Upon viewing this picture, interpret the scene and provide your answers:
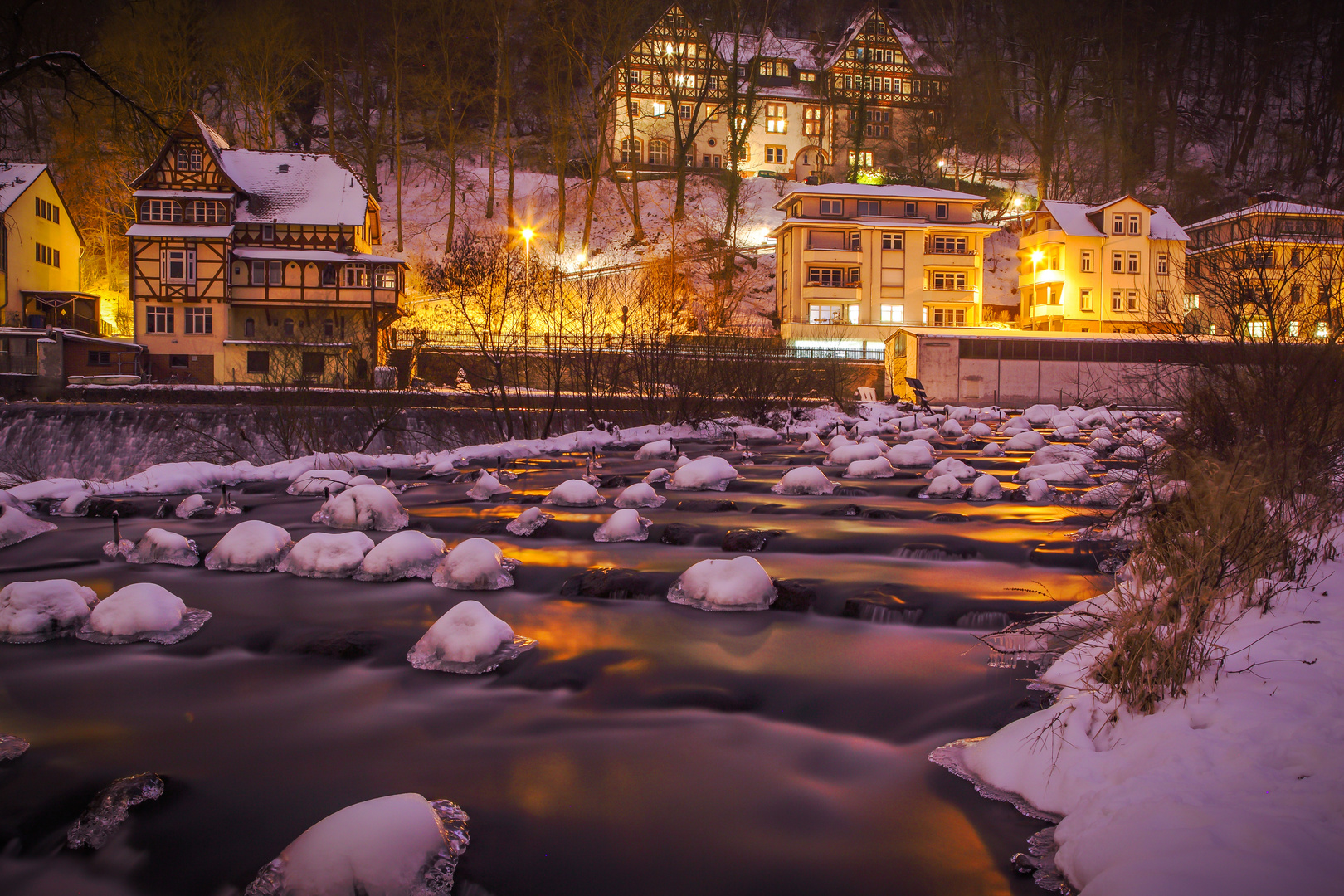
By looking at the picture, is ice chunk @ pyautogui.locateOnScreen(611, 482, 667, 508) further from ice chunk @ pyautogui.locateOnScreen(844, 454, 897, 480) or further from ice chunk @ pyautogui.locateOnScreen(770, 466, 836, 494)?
ice chunk @ pyautogui.locateOnScreen(844, 454, 897, 480)

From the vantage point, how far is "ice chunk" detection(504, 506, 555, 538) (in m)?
10.1

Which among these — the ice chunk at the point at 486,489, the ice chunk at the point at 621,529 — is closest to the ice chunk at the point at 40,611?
the ice chunk at the point at 621,529

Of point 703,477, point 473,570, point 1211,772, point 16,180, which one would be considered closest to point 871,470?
point 703,477

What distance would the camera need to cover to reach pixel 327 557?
789cm

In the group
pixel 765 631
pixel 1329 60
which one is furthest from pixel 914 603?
→ pixel 1329 60

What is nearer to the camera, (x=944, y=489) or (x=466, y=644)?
(x=466, y=644)

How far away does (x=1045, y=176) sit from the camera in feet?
192

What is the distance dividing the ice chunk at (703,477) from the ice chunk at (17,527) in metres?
8.19

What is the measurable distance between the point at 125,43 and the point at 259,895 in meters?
55.2

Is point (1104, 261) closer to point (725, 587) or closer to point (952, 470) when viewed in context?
point (952, 470)

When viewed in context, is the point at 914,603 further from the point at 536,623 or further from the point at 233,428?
the point at 233,428

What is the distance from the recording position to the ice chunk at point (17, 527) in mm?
9758

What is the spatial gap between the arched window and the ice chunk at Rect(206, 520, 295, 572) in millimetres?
71637

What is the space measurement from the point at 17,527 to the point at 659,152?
236 ft
